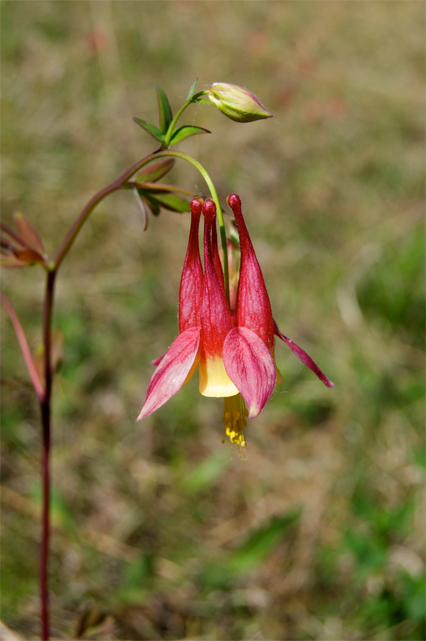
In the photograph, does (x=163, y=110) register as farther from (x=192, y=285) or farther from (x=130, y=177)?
(x=192, y=285)

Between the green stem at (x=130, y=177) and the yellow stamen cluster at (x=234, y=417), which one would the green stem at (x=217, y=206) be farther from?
the yellow stamen cluster at (x=234, y=417)

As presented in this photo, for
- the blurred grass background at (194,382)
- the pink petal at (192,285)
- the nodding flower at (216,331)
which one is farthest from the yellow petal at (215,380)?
the blurred grass background at (194,382)

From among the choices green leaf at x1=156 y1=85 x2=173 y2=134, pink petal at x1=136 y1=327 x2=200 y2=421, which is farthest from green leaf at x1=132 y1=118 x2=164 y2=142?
pink petal at x1=136 y1=327 x2=200 y2=421

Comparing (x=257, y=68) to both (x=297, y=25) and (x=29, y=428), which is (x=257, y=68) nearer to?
(x=297, y=25)

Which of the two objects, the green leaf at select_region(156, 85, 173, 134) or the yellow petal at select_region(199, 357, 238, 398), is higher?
the green leaf at select_region(156, 85, 173, 134)

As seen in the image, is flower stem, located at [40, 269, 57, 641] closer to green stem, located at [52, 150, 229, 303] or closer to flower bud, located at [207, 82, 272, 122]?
green stem, located at [52, 150, 229, 303]
